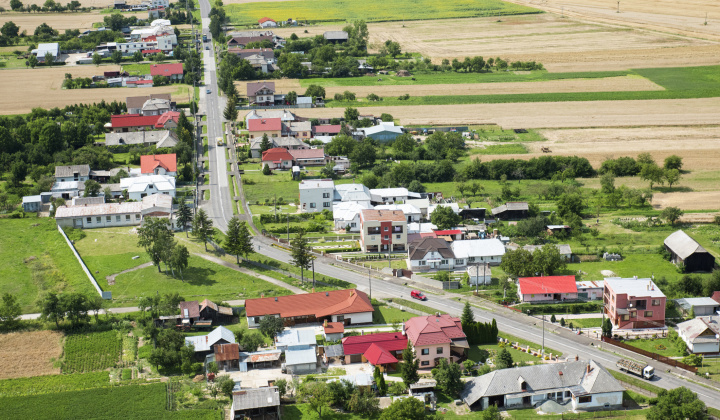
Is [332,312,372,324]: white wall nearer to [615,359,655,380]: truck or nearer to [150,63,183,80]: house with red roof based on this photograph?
[615,359,655,380]: truck

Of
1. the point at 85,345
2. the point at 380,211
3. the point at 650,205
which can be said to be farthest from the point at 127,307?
the point at 650,205

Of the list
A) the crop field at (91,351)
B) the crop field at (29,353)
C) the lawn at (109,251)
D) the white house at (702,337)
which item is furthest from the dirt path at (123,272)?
the white house at (702,337)

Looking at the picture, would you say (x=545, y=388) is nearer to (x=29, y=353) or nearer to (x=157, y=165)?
(x=29, y=353)

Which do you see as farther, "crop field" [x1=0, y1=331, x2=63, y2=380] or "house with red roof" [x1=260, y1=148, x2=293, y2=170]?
"house with red roof" [x1=260, y1=148, x2=293, y2=170]

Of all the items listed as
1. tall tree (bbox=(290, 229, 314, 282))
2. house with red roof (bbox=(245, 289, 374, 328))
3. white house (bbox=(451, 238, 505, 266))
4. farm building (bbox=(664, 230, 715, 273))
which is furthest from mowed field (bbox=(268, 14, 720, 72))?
house with red roof (bbox=(245, 289, 374, 328))

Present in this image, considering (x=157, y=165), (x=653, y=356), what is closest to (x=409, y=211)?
(x=157, y=165)

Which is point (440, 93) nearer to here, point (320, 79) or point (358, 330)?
point (320, 79)
